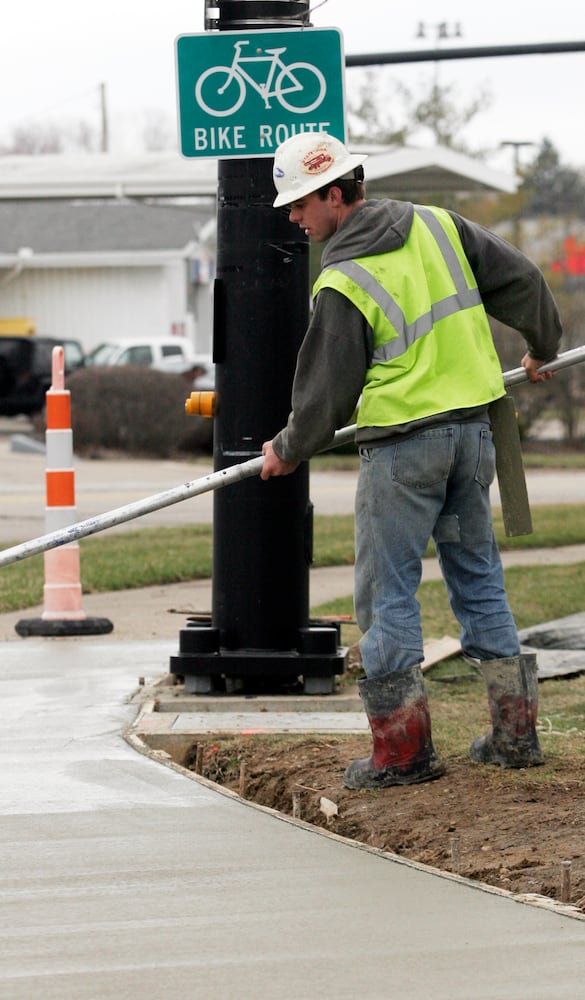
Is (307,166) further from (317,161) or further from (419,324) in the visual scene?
(419,324)

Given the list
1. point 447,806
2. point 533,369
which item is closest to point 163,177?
point 533,369

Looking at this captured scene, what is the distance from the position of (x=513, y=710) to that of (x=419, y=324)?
4.10 feet

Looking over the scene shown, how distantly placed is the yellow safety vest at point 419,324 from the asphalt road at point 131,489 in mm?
8847

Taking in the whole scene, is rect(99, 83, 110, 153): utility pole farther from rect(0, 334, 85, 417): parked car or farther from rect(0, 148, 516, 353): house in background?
rect(0, 334, 85, 417): parked car

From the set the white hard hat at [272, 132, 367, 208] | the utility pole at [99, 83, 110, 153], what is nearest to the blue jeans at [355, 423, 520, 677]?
the white hard hat at [272, 132, 367, 208]

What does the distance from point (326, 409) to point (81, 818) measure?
55.4 inches

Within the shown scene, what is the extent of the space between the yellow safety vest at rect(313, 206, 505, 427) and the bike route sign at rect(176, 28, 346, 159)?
1.50m

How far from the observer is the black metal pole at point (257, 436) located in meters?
6.64

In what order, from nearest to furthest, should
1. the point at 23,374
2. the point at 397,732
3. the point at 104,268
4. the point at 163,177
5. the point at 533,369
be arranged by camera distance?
the point at 397,732 → the point at 533,369 → the point at 163,177 → the point at 23,374 → the point at 104,268

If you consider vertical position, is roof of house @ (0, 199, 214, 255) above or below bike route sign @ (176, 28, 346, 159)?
above

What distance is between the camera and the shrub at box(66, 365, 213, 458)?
85.6 feet

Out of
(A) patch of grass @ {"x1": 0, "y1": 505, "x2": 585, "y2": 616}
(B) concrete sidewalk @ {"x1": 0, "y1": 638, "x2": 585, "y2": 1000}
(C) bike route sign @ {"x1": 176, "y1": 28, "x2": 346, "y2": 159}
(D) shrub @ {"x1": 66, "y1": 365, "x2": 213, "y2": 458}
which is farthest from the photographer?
(D) shrub @ {"x1": 66, "y1": 365, "x2": 213, "y2": 458}

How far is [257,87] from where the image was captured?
6.63m

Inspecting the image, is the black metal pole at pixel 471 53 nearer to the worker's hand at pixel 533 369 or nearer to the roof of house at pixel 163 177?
the roof of house at pixel 163 177
